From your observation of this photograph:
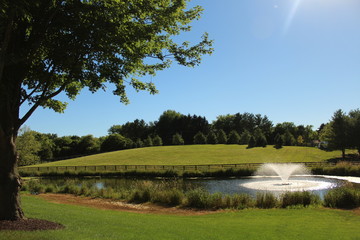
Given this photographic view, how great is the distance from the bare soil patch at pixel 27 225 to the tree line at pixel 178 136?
61821 mm

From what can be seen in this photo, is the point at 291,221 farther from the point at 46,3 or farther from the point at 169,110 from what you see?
the point at 169,110

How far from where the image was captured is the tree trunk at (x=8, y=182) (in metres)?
8.77

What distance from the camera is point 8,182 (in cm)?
886

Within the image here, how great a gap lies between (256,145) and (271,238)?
73327mm

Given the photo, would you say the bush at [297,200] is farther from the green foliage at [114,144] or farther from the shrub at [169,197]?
the green foliage at [114,144]

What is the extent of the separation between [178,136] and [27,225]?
306 feet

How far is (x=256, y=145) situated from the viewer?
80062mm

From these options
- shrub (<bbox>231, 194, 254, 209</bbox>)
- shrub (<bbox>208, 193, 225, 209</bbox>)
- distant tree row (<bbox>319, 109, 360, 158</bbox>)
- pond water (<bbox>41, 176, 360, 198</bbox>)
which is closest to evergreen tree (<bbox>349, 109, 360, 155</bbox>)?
distant tree row (<bbox>319, 109, 360, 158</bbox>)

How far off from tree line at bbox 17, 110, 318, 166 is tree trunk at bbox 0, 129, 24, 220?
61710 millimetres

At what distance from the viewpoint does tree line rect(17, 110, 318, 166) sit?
94.5 metres

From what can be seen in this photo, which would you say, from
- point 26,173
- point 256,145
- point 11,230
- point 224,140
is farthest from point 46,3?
point 224,140

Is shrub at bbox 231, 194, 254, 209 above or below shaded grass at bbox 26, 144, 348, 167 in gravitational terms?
below

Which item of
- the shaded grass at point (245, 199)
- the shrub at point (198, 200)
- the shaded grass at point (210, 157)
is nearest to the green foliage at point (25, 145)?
the shaded grass at point (210, 157)

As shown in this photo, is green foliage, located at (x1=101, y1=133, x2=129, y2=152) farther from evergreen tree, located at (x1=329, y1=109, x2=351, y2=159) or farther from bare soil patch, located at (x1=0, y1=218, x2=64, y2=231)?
bare soil patch, located at (x1=0, y1=218, x2=64, y2=231)
